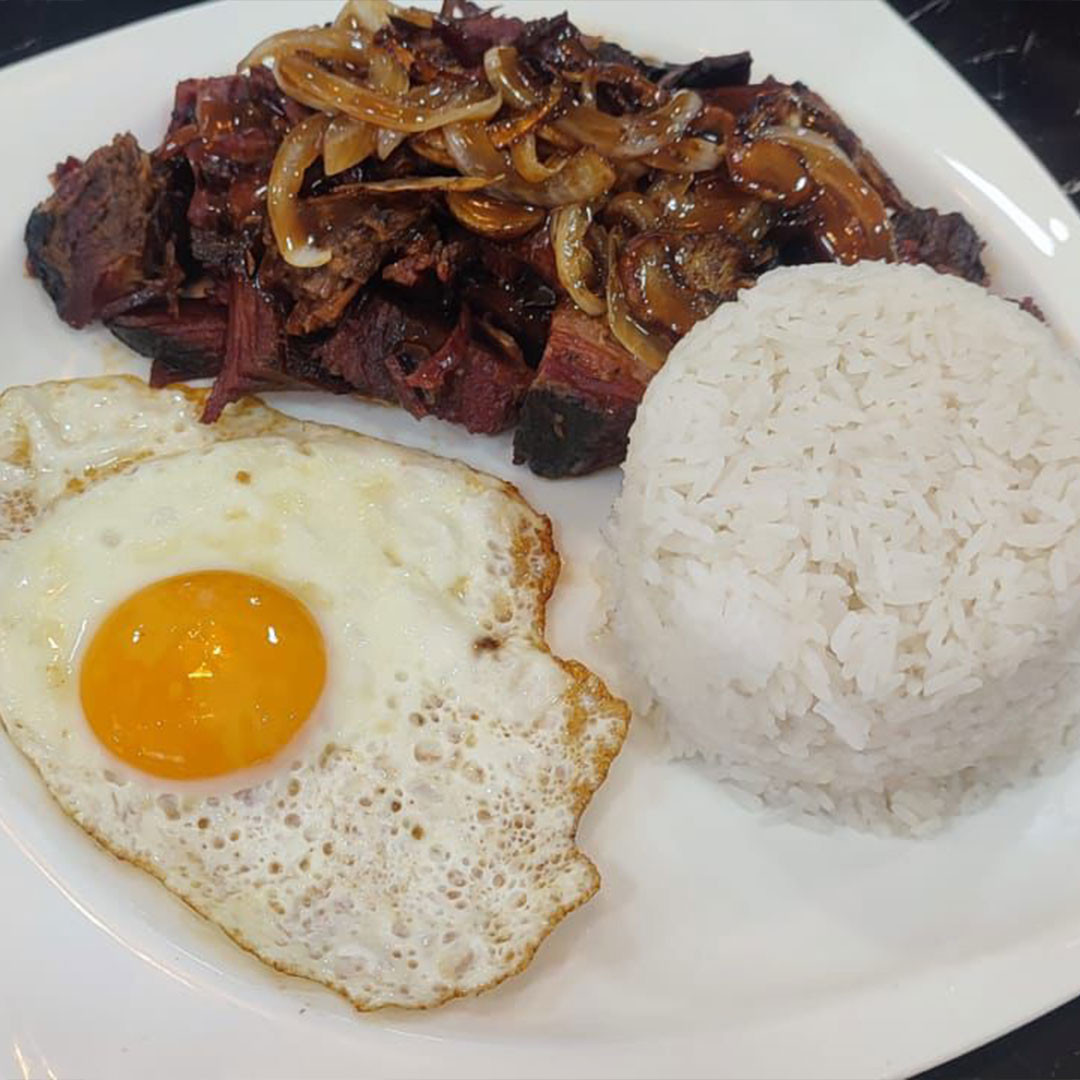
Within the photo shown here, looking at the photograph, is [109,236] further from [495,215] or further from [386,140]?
[495,215]

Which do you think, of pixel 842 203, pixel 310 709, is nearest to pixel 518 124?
pixel 842 203

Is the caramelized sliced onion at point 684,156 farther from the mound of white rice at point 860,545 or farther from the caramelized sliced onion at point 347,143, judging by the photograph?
the caramelized sliced onion at point 347,143

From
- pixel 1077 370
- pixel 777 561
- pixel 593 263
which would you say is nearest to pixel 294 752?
pixel 777 561

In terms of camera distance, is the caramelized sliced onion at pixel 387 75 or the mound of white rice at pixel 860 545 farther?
the caramelized sliced onion at pixel 387 75

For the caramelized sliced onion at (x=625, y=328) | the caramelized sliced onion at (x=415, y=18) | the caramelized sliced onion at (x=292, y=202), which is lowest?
the caramelized sliced onion at (x=292, y=202)

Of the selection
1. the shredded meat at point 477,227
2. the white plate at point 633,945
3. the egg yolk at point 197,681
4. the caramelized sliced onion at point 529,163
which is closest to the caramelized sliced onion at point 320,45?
the shredded meat at point 477,227

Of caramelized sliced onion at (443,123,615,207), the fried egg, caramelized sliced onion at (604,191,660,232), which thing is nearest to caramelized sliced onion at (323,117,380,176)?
caramelized sliced onion at (443,123,615,207)
